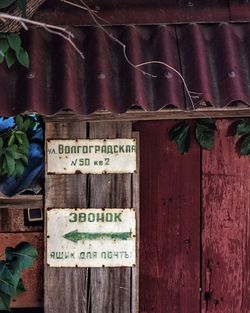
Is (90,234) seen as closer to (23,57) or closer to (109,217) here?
(109,217)

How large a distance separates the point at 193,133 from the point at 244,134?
1.06ft

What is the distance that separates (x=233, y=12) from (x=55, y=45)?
1060 millimetres

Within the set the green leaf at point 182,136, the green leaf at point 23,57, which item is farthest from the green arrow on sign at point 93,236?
the green leaf at point 23,57

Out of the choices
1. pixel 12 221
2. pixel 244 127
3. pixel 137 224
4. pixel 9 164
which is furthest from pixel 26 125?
pixel 244 127

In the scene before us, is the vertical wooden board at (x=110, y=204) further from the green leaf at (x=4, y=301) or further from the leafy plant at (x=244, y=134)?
the leafy plant at (x=244, y=134)

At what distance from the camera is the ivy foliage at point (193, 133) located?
3.70 metres

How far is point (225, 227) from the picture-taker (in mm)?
3840

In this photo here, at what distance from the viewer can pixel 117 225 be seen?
3.61m

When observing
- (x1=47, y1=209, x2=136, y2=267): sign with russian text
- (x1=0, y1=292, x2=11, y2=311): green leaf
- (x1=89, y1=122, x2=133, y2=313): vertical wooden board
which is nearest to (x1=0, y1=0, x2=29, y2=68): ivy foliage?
(x1=89, y1=122, x2=133, y2=313): vertical wooden board

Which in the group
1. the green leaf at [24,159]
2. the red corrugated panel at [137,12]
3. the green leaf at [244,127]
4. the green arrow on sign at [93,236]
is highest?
the red corrugated panel at [137,12]

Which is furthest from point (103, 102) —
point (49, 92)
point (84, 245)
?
point (84, 245)

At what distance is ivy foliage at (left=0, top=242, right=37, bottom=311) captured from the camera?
3.33 m

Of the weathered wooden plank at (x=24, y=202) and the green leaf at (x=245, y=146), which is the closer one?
the weathered wooden plank at (x=24, y=202)

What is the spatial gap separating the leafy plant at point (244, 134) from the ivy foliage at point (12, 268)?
4.75ft
